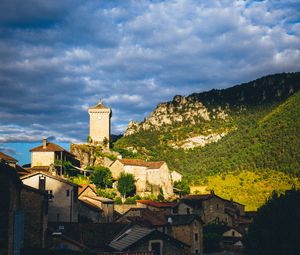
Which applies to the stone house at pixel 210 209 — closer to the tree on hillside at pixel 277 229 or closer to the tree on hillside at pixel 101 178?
the tree on hillside at pixel 101 178

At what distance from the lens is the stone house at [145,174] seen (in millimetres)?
85688

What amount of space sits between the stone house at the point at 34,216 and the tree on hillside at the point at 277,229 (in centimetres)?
1740

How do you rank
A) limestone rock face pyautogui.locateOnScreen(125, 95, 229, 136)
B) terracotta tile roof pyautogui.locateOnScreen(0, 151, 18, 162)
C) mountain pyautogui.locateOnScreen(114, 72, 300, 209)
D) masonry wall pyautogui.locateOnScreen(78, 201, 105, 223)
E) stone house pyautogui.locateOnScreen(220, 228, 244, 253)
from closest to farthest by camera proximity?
stone house pyautogui.locateOnScreen(220, 228, 244, 253) < masonry wall pyautogui.locateOnScreen(78, 201, 105, 223) < terracotta tile roof pyautogui.locateOnScreen(0, 151, 18, 162) < mountain pyautogui.locateOnScreen(114, 72, 300, 209) < limestone rock face pyautogui.locateOnScreen(125, 95, 229, 136)

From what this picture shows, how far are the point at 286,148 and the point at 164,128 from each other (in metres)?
85.9

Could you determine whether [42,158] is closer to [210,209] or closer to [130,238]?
[210,209]

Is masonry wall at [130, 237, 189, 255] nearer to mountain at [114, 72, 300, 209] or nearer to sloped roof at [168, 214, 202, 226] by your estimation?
sloped roof at [168, 214, 202, 226]

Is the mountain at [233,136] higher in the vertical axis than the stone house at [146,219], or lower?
higher

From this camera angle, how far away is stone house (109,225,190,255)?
34.3m

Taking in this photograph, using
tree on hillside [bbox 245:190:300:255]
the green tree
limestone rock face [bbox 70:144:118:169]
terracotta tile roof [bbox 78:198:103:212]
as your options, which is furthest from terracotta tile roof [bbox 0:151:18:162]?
the green tree

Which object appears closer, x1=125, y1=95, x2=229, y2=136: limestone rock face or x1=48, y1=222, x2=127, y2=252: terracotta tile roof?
x1=48, y1=222, x2=127, y2=252: terracotta tile roof

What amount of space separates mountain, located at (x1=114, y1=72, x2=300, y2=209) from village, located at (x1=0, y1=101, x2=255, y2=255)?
2494 cm

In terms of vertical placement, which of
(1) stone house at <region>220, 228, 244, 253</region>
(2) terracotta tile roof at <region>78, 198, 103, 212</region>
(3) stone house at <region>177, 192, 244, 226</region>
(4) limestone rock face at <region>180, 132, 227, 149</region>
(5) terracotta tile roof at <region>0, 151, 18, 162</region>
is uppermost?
(4) limestone rock face at <region>180, 132, 227, 149</region>

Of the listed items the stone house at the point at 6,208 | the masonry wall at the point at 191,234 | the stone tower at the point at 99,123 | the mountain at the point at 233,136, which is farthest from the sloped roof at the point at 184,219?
the stone tower at the point at 99,123

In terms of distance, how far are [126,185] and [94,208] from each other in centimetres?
2590
